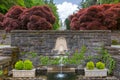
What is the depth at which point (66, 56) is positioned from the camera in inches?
389

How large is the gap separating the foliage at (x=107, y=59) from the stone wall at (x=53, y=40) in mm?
303

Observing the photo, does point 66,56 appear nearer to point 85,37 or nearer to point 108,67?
point 85,37

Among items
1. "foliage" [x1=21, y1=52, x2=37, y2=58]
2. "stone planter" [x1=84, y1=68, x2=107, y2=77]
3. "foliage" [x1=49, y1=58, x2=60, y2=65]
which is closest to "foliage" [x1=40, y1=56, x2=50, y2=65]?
"foliage" [x1=49, y1=58, x2=60, y2=65]

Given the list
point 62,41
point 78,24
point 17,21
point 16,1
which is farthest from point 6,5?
point 62,41

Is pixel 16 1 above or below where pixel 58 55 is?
above

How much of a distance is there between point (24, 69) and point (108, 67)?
2624 millimetres

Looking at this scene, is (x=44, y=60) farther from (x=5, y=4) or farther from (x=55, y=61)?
(x=5, y=4)

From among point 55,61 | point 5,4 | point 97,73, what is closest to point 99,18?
point 55,61

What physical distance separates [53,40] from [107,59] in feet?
6.61

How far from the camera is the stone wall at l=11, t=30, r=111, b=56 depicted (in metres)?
9.97

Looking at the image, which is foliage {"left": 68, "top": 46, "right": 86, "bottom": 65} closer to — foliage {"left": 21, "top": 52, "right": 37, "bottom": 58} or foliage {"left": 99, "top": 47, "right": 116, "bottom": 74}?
foliage {"left": 99, "top": 47, "right": 116, "bottom": 74}

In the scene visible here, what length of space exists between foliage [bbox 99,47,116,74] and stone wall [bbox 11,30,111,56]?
303mm


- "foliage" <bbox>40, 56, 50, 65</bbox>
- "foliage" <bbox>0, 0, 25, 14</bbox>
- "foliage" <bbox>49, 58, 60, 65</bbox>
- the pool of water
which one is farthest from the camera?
"foliage" <bbox>0, 0, 25, 14</bbox>

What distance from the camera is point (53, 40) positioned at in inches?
393
